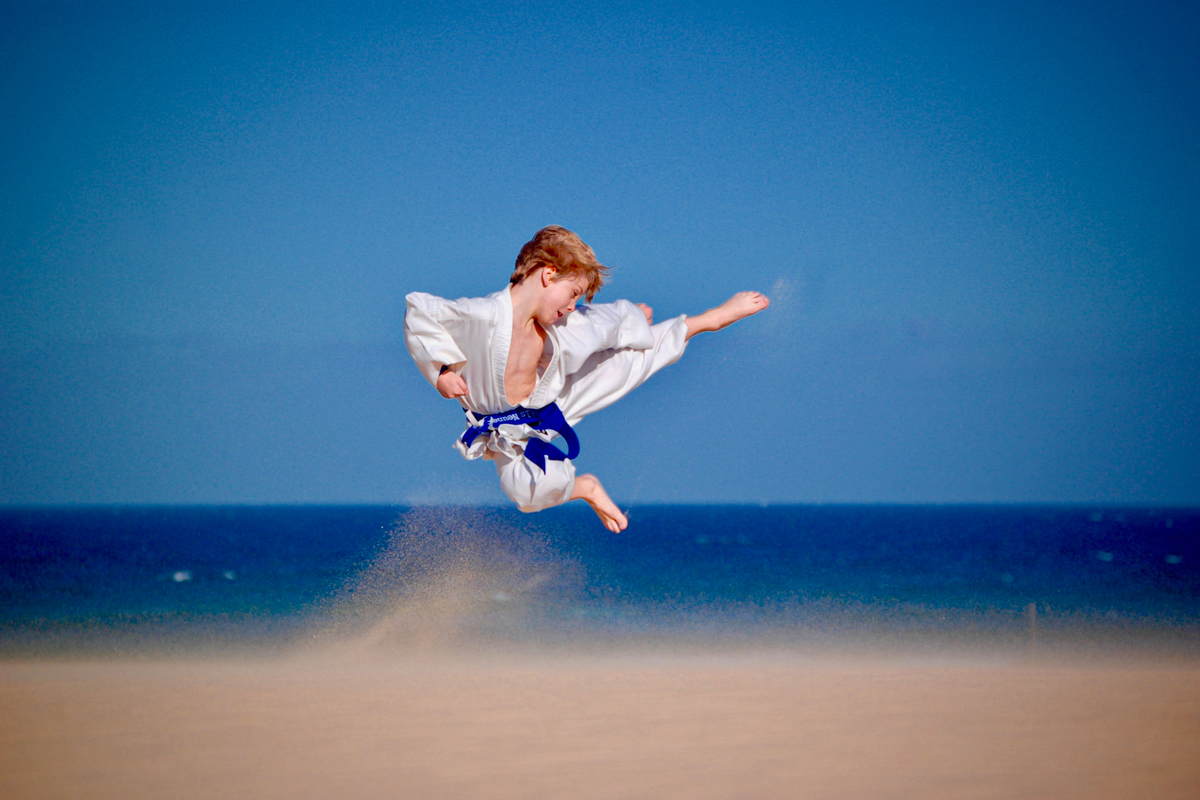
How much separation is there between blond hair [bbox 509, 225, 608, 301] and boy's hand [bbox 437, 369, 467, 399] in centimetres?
54

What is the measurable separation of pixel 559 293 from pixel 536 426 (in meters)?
0.79

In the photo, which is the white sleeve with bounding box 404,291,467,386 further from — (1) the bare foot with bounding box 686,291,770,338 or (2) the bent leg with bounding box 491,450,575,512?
(1) the bare foot with bounding box 686,291,770,338

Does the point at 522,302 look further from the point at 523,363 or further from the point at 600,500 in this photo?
the point at 600,500

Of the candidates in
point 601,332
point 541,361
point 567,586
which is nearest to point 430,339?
point 541,361

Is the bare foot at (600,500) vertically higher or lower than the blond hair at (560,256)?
lower

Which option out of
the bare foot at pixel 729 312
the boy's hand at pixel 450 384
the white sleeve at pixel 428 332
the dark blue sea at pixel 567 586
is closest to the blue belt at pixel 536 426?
the boy's hand at pixel 450 384

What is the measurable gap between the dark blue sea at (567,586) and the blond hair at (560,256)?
35.5 feet

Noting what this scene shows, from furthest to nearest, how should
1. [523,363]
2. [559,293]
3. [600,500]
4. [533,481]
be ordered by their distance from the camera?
[600,500] < [533,481] < [523,363] < [559,293]

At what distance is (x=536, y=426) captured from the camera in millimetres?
4387

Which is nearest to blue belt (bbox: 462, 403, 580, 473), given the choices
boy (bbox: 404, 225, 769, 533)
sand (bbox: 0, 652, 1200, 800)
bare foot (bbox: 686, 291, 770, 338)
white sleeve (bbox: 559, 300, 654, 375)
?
boy (bbox: 404, 225, 769, 533)

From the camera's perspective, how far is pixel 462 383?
3.92 metres

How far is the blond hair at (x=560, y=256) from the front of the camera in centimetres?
388

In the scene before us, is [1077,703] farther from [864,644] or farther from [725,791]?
[864,644]

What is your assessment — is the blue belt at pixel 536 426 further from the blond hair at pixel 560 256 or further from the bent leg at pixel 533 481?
the blond hair at pixel 560 256
